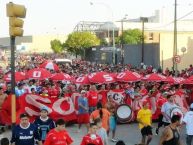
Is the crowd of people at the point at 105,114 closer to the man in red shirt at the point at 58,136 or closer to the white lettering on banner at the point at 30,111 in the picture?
the man in red shirt at the point at 58,136

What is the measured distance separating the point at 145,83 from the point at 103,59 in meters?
43.4

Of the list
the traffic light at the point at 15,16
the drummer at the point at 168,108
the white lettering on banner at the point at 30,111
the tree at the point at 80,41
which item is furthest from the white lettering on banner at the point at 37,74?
the tree at the point at 80,41

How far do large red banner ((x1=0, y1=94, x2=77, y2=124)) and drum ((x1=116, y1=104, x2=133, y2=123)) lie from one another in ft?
5.29

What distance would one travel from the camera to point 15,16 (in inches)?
434

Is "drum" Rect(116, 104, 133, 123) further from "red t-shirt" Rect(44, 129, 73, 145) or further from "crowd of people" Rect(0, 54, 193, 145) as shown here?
"red t-shirt" Rect(44, 129, 73, 145)

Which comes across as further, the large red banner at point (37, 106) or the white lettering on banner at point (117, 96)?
the white lettering on banner at point (117, 96)

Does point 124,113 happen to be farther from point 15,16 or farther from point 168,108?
point 15,16

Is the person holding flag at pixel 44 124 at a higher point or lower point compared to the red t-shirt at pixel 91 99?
higher

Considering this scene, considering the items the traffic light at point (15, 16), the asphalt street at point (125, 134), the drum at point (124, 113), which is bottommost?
the asphalt street at point (125, 134)

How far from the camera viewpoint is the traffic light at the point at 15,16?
35.9 feet

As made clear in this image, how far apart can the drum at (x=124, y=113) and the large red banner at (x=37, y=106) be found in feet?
5.29

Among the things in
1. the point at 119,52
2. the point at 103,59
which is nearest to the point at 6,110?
the point at 119,52

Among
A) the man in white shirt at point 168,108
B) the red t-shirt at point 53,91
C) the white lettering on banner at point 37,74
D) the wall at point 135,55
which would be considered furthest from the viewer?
the wall at point 135,55

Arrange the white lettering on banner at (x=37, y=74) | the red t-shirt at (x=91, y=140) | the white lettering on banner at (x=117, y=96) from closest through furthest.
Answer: the red t-shirt at (x=91, y=140)
the white lettering on banner at (x=117, y=96)
the white lettering on banner at (x=37, y=74)
